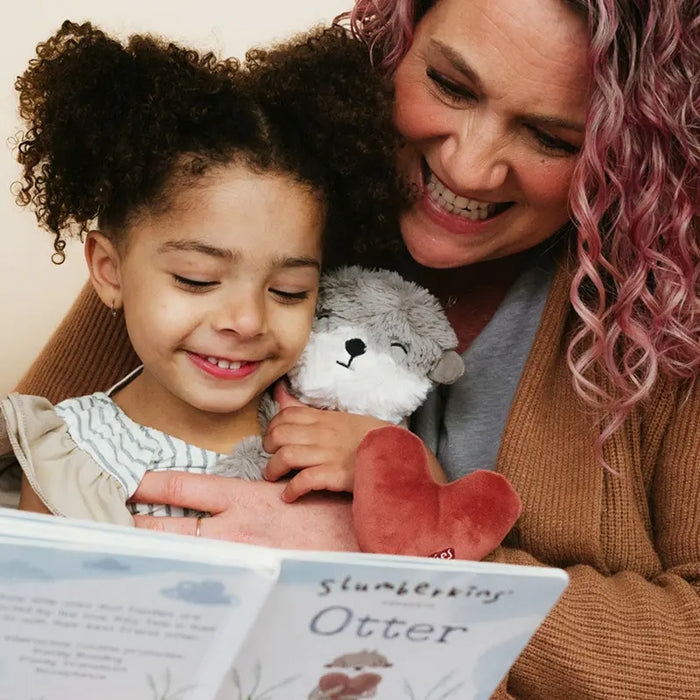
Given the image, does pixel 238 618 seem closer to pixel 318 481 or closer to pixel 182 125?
pixel 318 481

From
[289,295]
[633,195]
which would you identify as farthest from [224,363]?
[633,195]

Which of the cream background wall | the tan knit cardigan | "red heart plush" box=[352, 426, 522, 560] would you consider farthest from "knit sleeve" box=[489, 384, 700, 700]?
the cream background wall

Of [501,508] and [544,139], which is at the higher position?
[544,139]

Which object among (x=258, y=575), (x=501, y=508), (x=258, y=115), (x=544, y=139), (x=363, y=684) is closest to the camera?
(x=258, y=575)

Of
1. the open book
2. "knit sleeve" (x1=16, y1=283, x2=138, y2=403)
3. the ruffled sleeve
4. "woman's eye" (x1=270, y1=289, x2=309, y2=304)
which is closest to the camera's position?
the open book

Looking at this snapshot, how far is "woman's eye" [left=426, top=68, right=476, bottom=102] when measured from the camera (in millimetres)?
1285

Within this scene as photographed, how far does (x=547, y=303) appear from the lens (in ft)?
4.68

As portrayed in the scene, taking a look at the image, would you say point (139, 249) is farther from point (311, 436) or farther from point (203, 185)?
point (311, 436)

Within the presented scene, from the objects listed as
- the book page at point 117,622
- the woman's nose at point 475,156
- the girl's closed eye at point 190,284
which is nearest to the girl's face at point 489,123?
the woman's nose at point 475,156

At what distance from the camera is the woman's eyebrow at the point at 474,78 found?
124 cm

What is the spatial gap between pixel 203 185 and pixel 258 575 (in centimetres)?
56

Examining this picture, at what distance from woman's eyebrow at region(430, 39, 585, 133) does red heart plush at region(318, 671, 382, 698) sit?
76cm

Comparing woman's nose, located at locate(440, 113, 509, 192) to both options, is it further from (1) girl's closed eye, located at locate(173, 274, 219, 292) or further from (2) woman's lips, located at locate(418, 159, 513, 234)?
(1) girl's closed eye, located at locate(173, 274, 219, 292)

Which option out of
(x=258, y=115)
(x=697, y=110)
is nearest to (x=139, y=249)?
(x=258, y=115)
